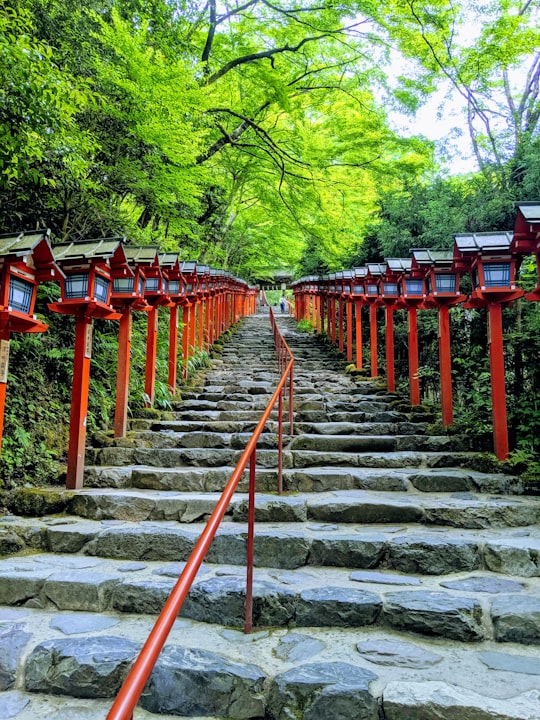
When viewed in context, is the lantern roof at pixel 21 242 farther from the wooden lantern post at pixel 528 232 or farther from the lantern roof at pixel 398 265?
the lantern roof at pixel 398 265

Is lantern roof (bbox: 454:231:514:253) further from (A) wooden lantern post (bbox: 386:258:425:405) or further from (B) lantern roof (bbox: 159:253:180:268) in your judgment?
(B) lantern roof (bbox: 159:253:180:268)

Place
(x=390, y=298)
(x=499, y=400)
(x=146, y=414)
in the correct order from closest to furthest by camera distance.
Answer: (x=499, y=400) → (x=146, y=414) → (x=390, y=298)

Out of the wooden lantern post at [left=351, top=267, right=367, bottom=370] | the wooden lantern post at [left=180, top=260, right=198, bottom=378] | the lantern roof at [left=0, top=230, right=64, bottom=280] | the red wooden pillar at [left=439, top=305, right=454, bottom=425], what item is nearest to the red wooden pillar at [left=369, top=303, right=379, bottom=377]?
the wooden lantern post at [left=351, top=267, right=367, bottom=370]

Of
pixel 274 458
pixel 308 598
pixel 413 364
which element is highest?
pixel 413 364

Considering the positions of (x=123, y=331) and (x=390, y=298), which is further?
(x=390, y=298)

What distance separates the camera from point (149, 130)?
247 inches

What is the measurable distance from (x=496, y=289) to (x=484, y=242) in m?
0.52

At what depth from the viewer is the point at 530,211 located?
399 cm

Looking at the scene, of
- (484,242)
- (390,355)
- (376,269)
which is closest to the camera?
(484,242)

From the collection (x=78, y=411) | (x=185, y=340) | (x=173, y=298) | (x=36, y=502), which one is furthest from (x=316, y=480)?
(x=185, y=340)

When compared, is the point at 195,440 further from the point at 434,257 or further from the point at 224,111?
the point at 224,111

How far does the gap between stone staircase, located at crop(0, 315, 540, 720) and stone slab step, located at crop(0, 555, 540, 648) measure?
0.03 ft

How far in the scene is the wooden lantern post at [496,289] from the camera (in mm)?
4695

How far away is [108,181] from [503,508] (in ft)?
21.4
